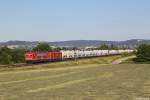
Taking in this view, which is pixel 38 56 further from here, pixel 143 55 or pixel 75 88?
pixel 75 88

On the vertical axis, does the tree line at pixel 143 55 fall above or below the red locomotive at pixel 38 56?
below

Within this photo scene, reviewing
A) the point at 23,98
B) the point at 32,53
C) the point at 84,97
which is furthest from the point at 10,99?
the point at 32,53

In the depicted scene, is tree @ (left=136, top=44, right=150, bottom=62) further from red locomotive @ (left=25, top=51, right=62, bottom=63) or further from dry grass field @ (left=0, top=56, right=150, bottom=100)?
dry grass field @ (left=0, top=56, right=150, bottom=100)

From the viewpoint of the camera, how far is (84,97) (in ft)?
61.8

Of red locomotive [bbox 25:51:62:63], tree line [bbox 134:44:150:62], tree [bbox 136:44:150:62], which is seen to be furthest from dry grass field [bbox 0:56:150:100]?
tree [bbox 136:44:150:62]

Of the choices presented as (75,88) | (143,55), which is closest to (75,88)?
(75,88)

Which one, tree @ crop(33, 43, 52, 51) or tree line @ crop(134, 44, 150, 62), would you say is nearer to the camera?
tree line @ crop(134, 44, 150, 62)

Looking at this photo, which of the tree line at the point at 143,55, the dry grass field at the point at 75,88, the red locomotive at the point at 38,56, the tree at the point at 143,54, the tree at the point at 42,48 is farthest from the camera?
the tree at the point at 42,48

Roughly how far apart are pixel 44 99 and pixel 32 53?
60222 mm

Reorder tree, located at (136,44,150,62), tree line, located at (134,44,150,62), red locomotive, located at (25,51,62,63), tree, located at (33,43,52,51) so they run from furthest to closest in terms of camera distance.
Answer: tree, located at (33,43,52,51) < tree, located at (136,44,150,62) < tree line, located at (134,44,150,62) < red locomotive, located at (25,51,62,63)

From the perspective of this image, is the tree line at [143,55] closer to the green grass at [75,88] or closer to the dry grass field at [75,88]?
the green grass at [75,88]

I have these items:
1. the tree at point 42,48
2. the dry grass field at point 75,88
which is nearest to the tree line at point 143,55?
the tree at point 42,48

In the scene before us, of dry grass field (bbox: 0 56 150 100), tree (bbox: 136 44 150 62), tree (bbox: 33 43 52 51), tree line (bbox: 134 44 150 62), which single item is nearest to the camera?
dry grass field (bbox: 0 56 150 100)

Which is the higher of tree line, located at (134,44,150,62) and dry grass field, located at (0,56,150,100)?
dry grass field, located at (0,56,150,100)
